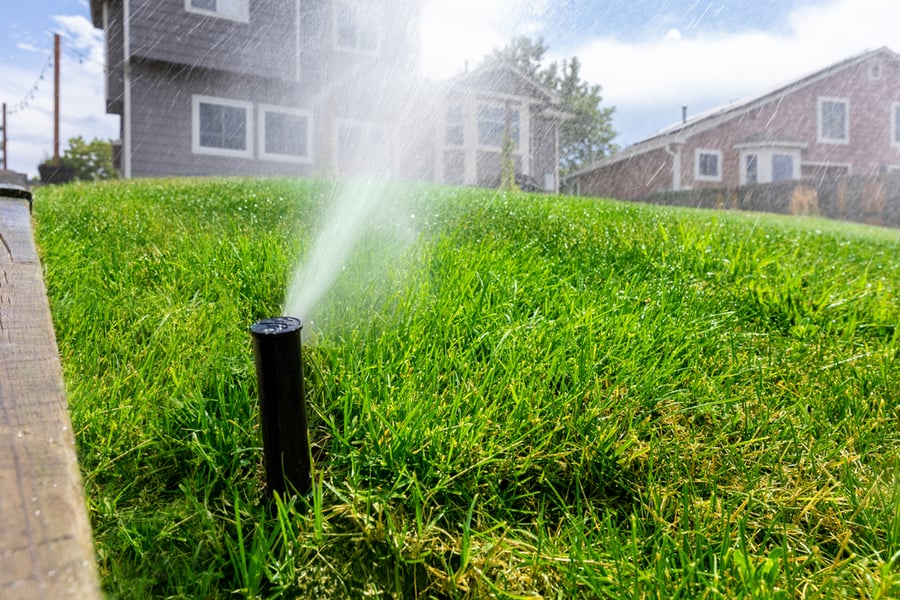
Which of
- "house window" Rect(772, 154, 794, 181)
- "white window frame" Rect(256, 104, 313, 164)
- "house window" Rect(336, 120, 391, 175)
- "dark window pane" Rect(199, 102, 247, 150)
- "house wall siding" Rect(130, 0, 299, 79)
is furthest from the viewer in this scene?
"house window" Rect(772, 154, 794, 181)

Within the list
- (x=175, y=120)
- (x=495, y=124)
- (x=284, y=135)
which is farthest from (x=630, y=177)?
(x=175, y=120)

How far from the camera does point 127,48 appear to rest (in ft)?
37.9

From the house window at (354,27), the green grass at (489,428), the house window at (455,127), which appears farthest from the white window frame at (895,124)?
the green grass at (489,428)

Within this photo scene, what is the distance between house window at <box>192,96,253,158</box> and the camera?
12523mm

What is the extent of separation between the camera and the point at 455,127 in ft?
46.0

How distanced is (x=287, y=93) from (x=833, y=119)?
19.9 metres

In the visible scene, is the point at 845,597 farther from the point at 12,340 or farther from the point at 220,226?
the point at 220,226

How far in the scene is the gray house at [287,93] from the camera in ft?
39.3

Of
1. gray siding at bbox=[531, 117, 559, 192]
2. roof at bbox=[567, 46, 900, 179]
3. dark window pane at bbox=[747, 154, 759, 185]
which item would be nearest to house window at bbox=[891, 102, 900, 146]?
roof at bbox=[567, 46, 900, 179]

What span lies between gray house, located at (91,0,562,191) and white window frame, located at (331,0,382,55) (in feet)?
0.09

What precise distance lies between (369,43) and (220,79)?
3.38m

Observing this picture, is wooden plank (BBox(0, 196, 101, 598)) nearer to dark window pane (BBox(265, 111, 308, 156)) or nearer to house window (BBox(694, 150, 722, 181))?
dark window pane (BBox(265, 111, 308, 156))

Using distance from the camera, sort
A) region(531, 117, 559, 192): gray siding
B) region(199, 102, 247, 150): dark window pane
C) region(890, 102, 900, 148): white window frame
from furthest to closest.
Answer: region(890, 102, 900, 148): white window frame → region(531, 117, 559, 192): gray siding → region(199, 102, 247, 150): dark window pane

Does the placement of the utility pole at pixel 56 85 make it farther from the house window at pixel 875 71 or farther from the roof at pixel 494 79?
the house window at pixel 875 71
